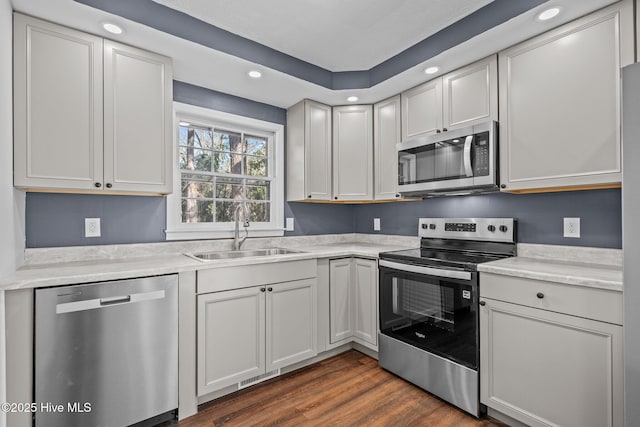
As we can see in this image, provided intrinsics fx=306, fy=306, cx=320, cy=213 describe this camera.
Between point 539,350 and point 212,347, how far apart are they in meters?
1.91

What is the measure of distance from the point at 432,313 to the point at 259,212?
1.81 m

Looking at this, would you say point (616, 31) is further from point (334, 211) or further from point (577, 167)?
point (334, 211)

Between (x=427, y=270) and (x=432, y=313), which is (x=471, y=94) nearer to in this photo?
(x=427, y=270)

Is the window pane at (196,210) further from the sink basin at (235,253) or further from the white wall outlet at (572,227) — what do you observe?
the white wall outlet at (572,227)

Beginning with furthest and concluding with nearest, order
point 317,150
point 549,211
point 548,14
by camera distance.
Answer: point 317,150 → point 549,211 → point 548,14

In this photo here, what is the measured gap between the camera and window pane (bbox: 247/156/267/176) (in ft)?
→ 9.87

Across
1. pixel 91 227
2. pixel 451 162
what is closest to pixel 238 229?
pixel 91 227

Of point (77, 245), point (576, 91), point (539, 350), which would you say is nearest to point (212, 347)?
point (77, 245)

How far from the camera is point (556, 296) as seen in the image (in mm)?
1572

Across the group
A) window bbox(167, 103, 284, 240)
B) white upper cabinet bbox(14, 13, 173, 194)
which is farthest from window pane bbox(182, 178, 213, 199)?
white upper cabinet bbox(14, 13, 173, 194)

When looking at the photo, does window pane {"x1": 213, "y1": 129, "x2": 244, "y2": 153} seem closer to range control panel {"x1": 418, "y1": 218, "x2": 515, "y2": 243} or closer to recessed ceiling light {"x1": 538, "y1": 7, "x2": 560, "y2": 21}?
range control panel {"x1": 418, "y1": 218, "x2": 515, "y2": 243}

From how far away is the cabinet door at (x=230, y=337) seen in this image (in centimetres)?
196

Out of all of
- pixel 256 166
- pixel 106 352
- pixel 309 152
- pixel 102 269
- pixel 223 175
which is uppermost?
pixel 309 152

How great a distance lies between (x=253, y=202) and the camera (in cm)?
301
